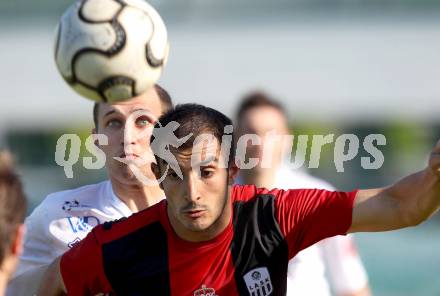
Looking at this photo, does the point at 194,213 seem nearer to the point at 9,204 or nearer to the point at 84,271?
the point at 84,271

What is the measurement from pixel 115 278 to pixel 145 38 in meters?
1.26

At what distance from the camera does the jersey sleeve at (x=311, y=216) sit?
5137 mm

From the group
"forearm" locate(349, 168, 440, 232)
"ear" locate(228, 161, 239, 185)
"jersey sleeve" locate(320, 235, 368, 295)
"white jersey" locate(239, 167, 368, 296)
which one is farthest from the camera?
"jersey sleeve" locate(320, 235, 368, 295)

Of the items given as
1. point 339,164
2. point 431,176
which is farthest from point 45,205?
point 339,164

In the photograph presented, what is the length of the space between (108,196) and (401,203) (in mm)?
1960

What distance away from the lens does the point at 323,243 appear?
26.3 ft

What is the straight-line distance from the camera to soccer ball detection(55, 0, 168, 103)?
18.1 feet

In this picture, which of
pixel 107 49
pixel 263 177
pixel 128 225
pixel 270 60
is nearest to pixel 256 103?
pixel 263 177

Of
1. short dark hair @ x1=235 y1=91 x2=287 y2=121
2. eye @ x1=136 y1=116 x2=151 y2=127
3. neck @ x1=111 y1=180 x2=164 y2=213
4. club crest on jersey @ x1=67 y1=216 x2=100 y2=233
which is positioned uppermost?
short dark hair @ x1=235 y1=91 x2=287 y2=121

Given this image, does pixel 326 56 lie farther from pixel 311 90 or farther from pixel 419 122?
pixel 419 122

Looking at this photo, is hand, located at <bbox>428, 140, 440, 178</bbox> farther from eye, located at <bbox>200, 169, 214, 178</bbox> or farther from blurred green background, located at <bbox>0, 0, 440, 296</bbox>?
blurred green background, located at <bbox>0, 0, 440, 296</bbox>

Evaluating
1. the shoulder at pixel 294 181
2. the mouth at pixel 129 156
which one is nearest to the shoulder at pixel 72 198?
the mouth at pixel 129 156

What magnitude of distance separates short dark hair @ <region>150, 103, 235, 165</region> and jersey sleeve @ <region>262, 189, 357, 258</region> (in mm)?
402

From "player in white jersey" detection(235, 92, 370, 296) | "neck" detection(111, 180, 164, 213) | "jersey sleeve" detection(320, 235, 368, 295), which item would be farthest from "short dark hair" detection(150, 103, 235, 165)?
"jersey sleeve" detection(320, 235, 368, 295)
